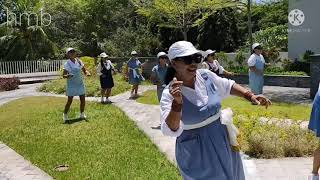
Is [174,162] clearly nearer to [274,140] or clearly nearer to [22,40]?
[274,140]

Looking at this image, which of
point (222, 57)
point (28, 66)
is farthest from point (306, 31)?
point (28, 66)

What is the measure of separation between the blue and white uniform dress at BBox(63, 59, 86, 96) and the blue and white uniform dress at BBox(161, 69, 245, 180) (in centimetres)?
759

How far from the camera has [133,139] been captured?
947cm

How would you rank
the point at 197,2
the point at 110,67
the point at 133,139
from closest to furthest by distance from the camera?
the point at 133,139, the point at 110,67, the point at 197,2

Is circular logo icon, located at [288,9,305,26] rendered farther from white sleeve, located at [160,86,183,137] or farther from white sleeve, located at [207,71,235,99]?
white sleeve, located at [160,86,183,137]

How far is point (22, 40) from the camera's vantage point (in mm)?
30984

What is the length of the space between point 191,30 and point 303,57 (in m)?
10.8

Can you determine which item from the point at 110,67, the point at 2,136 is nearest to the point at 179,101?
the point at 2,136

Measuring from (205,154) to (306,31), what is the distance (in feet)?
59.7

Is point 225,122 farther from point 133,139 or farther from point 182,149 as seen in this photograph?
point 133,139

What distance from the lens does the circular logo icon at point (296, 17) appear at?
69.6ft

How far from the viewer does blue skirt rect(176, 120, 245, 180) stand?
12.9 ft

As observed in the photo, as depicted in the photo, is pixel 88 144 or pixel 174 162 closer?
pixel 174 162

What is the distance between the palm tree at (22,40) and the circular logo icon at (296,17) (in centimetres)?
1521
